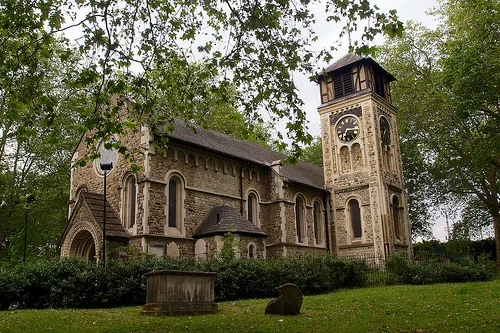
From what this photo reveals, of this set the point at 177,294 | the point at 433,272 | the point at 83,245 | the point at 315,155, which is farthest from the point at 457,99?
the point at 315,155

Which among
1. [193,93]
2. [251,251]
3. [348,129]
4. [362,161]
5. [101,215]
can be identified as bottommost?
[251,251]

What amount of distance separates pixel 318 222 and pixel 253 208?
19.7 ft

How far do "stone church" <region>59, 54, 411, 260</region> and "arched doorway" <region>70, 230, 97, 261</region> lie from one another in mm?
50

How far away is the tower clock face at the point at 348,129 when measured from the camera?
30172mm

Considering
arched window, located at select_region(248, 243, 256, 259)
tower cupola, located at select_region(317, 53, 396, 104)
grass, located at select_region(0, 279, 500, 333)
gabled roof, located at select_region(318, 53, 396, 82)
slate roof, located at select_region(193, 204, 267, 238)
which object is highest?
gabled roof, located at select_region(318, 53, 396, 82)

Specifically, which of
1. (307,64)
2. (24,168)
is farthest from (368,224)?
(24,168)

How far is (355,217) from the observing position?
95.7 feet

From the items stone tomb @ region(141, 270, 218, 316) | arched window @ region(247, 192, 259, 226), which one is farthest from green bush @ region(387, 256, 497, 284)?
stone tomb @ region(141, 270, 218, 316)

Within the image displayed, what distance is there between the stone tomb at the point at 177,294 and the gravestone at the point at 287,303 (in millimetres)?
1671

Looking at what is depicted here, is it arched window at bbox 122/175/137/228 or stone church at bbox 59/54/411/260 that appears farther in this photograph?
arched window at bbox 122/175/137/228

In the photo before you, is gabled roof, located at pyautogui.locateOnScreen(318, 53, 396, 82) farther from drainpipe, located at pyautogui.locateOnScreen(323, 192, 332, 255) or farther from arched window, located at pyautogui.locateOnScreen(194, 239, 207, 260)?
arched window, located at pyautogui.locateOnScreen(194, 239, 207, 260)

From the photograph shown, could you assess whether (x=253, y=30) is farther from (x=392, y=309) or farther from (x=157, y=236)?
(x=157, y=236)

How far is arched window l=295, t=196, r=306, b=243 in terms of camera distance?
89.9 feet

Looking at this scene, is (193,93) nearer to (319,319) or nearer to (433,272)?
(319,319)
